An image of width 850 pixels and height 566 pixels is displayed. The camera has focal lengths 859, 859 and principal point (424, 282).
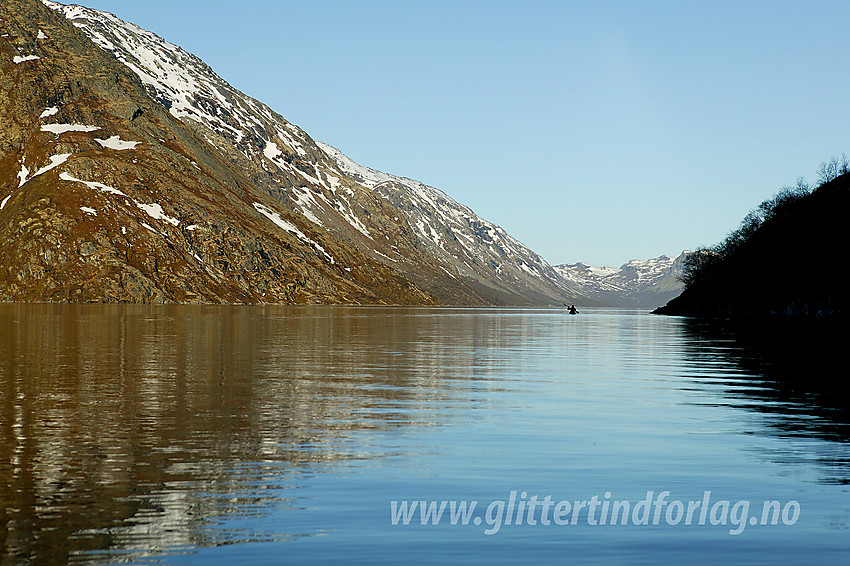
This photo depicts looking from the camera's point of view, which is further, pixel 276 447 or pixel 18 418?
pixel 18 418

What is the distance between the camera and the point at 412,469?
23406mm

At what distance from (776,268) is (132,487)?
19180 cm

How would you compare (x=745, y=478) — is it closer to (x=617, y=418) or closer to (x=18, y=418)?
(x=617, y=418)

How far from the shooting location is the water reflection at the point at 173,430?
17.6m

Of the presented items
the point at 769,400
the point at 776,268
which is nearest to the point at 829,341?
the point at 769,400

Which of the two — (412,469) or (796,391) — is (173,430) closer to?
(412,469)

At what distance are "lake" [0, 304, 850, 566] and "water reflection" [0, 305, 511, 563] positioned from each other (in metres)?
0.10

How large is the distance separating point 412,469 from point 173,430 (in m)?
9.61

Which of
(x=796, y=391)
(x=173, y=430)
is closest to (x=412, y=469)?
(x=173, y=430)

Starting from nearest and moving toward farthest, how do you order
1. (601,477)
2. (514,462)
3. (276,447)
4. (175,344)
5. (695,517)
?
(695,517)
(601,477)
(514,462)
(276,447)
(175,344)

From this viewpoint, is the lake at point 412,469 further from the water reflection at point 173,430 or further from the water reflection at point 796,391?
the water reflection at point 796,391

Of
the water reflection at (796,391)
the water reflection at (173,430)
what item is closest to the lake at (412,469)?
the water reflection at (173,430)

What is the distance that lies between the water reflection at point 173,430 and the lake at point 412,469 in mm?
101

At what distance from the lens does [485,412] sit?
3575cm
